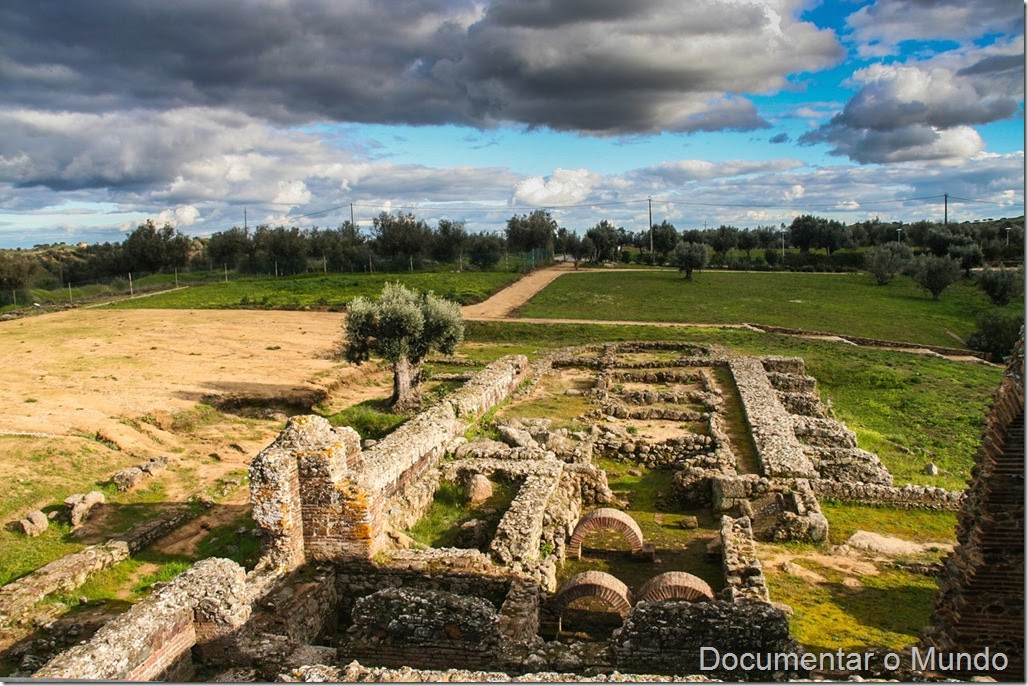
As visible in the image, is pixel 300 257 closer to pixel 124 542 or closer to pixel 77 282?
pixel 77 282

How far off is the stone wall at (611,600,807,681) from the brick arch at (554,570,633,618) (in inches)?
60.1

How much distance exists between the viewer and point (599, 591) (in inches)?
388

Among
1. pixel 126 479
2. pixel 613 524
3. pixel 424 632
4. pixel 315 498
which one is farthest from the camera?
pixel 126 479

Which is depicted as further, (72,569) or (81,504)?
(81,504)

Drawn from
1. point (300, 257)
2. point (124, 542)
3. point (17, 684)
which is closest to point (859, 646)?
point (17, 684)

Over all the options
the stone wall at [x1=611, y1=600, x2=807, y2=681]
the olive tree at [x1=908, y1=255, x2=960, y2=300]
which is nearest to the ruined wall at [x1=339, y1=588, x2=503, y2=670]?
the stone wall at [x1=611, y1=600, x2=807, y2=681]

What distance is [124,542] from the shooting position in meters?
12.6

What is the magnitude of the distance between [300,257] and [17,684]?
66.6m

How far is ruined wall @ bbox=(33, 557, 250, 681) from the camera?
7418 millimetres

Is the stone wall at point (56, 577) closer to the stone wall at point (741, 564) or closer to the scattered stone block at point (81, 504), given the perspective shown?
the scattered stone block at point (81, 504)

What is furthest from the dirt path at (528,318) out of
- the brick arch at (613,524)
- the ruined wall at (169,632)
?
the ruined wall at (169,632)

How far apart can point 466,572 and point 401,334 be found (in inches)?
501

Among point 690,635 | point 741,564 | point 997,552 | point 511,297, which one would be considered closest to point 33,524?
point 690,635

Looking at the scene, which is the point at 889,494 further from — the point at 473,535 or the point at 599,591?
the point at 473,535
